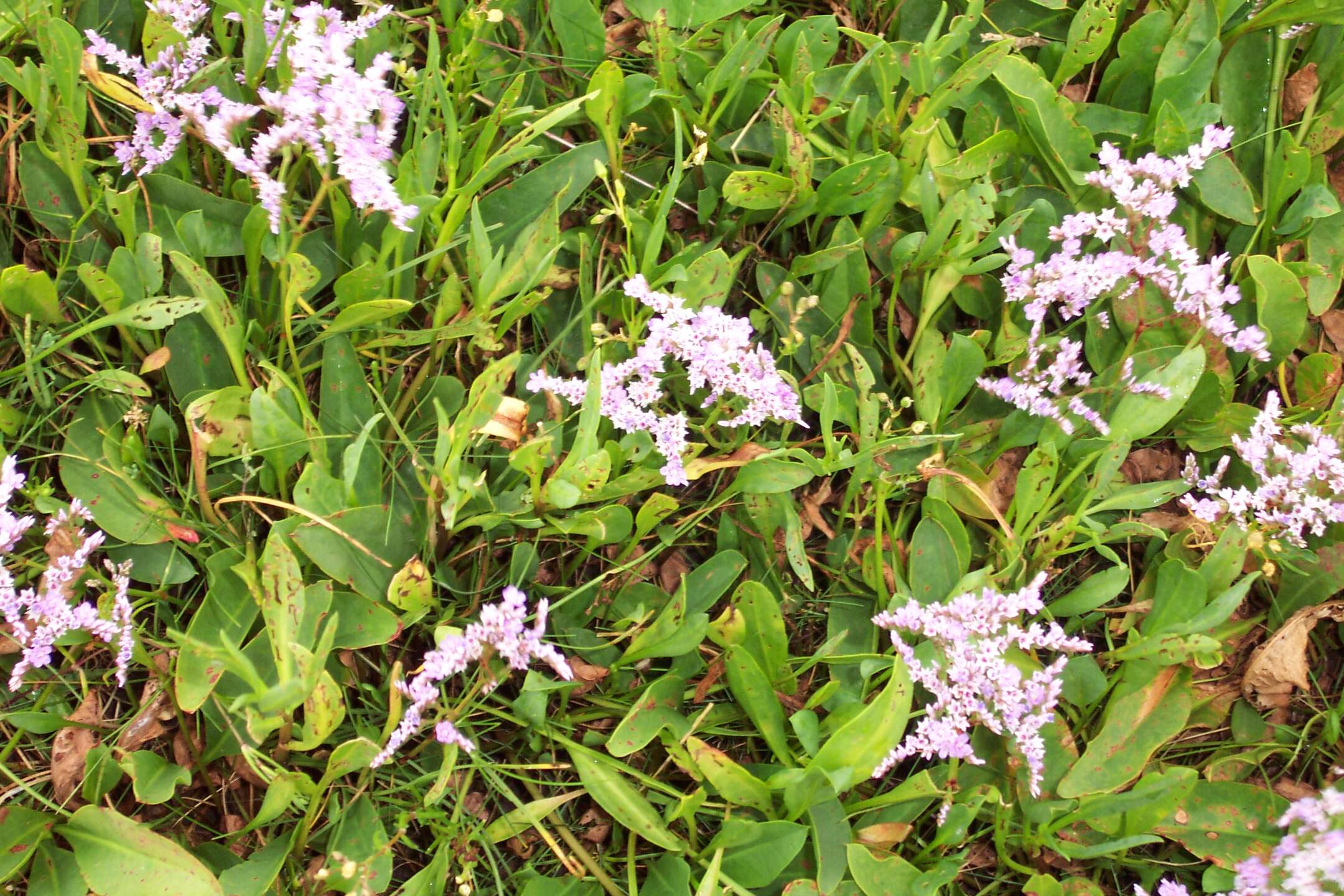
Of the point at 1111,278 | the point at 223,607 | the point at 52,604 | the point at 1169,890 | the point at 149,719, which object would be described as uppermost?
the point at 1111,278

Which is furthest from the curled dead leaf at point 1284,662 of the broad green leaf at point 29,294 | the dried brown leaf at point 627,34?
the broad green leaf at point 29,294

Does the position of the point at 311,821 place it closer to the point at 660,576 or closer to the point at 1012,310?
the point at 660,576

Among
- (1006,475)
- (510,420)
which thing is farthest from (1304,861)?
(510,420)

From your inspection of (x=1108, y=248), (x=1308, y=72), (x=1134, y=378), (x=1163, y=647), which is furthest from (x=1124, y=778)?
(x=1308, y=72)

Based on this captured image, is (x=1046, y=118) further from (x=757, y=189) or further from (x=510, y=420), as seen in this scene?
(x=510, y=420)

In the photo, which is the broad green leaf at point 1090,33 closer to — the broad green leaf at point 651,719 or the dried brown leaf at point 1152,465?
the dried brown leaf at point 1152,465

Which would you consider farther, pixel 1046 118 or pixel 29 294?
pixel 1046 118
